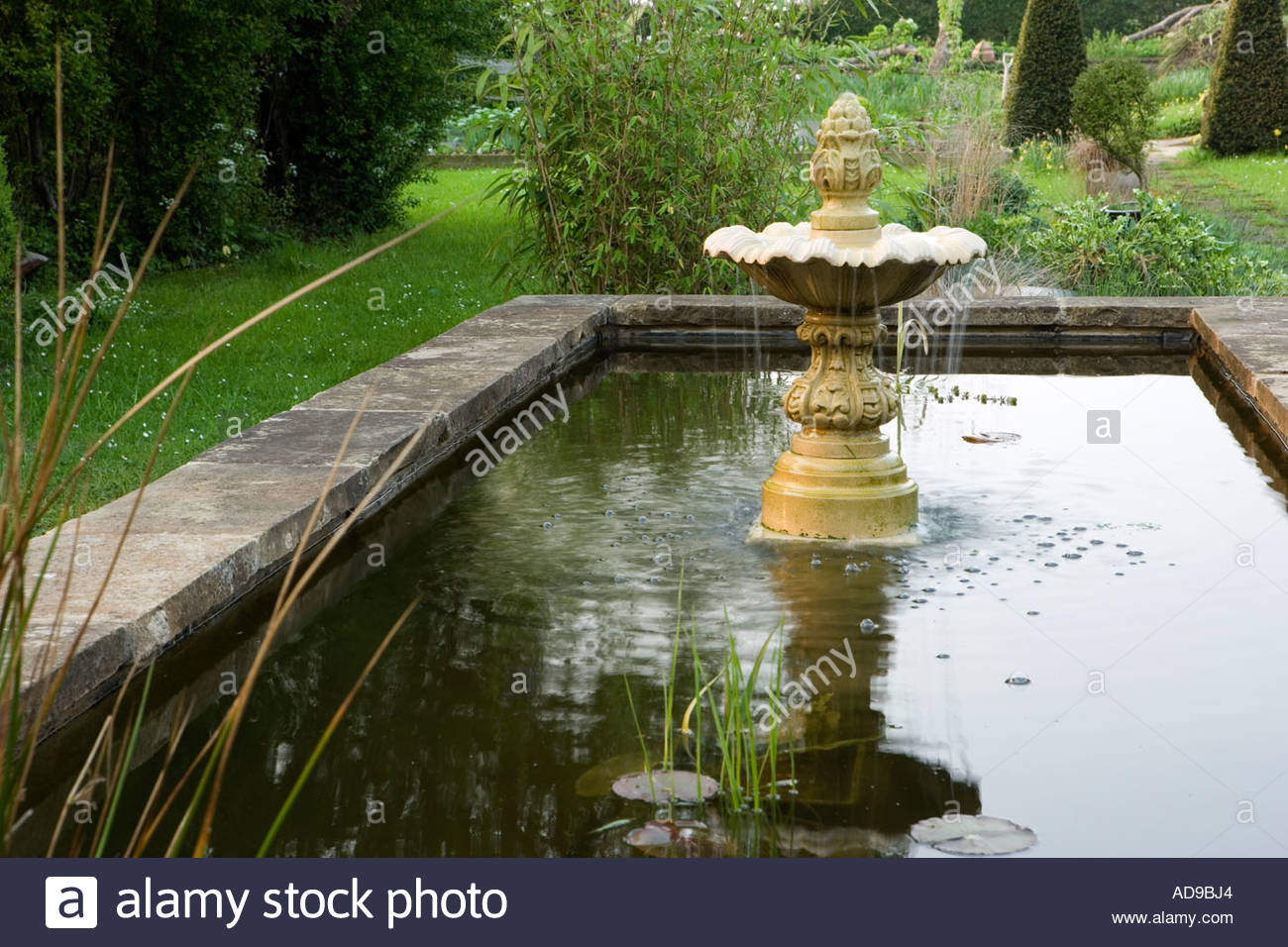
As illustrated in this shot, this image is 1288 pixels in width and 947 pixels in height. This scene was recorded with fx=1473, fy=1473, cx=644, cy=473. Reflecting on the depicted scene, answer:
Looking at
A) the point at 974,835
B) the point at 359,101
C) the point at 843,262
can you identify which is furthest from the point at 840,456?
the point at 359,101

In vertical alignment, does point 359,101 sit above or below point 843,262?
above

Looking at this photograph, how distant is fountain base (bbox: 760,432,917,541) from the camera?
14.9 feet

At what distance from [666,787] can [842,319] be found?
7.20 ft

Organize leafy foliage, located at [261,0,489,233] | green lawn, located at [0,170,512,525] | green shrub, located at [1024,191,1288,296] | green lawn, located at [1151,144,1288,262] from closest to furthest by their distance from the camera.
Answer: green lawn, located at [0,170,512,525] < green shrub, located at [1024,191,1288,296] < leafy foliage, located at [261,0,489,233] < green lawn, located at [1151,144,1288,262]

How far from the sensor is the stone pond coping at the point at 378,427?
326 cm

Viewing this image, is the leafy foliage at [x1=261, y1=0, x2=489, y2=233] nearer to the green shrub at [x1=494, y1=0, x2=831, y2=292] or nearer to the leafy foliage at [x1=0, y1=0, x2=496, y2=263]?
the leafy foliage at [x1=0, y1=0, x2=496, y2=263]

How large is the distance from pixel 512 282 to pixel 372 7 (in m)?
4.58

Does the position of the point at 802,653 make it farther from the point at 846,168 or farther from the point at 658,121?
the point at 658,121

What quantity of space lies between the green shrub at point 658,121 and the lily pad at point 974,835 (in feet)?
19.4

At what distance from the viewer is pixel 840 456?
4.62 metres

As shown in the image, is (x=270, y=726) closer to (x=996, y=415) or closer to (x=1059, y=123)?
(x=996, y=415)

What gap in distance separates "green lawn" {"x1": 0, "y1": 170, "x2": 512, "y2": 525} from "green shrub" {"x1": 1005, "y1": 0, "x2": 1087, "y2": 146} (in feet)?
33.2

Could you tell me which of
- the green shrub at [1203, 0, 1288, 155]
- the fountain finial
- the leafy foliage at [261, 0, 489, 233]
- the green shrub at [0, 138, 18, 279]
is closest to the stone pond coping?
the fountain finial

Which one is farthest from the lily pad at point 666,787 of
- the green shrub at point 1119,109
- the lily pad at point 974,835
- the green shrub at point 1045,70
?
the green shrub at point 1045,70
